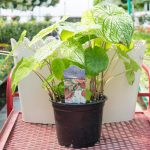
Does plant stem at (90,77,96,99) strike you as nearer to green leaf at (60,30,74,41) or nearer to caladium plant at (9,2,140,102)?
caladium plant at (9,2,140,102)

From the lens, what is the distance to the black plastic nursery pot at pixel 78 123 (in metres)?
1.60

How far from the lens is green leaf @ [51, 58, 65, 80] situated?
1560 mm

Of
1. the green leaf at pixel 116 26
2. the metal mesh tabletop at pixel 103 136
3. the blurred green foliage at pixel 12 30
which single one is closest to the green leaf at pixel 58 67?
the green leaf at pixel 116 26

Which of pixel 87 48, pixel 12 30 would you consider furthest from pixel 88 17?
pixel 12 30

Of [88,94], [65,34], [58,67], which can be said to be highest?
[65,34]

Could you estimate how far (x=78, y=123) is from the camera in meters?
1.61

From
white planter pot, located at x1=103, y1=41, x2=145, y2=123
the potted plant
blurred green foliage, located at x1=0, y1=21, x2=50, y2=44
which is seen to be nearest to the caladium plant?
the potted plant

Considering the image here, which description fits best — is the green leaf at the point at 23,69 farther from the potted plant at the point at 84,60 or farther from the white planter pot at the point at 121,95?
the white planter pot at the point at 121,95

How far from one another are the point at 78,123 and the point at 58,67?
25 cm

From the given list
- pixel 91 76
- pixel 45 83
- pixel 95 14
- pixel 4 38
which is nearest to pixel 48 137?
pixel 45 83

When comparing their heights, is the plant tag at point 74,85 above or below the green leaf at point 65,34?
below

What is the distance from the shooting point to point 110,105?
196 cm

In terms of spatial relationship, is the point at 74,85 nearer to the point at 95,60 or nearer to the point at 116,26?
the point at 95,60

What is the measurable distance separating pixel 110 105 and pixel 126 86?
128 mm
